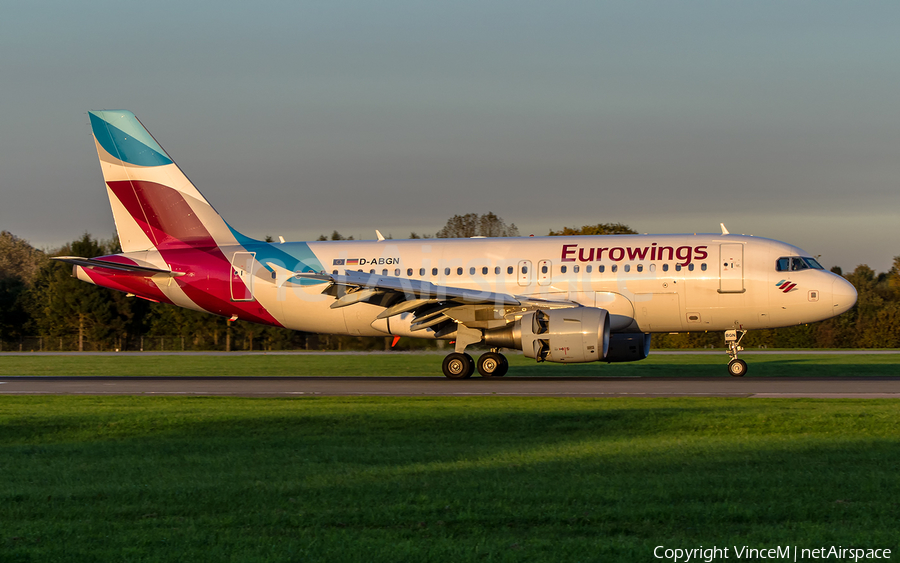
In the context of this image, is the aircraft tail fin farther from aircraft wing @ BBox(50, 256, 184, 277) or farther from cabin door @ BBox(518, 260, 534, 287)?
cabin door @ BBox(518, 260, 534, 287)

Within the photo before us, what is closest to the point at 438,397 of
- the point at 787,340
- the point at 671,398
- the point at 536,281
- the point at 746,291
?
the point at 671,398

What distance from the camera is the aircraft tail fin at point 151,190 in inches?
1187

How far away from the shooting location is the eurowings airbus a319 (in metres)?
25.5

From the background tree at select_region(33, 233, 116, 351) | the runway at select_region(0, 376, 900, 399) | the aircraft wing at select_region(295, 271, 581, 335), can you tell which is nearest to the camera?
the runway at select_region(0, 376, 900, 399)

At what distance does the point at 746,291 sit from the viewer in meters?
25.6

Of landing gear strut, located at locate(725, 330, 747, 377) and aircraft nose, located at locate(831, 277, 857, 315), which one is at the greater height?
aircraft nose, located at locate(831, 277, 857, 315)

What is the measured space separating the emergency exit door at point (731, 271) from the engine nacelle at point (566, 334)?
166 inches

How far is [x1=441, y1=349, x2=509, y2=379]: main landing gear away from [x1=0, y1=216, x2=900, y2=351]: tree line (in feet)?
58.7

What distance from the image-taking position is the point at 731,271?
25.7m

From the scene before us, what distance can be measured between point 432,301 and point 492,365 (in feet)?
10.3

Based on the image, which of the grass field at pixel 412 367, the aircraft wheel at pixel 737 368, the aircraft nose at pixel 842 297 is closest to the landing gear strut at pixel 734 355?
the aircraft wheel at pixel 737 368

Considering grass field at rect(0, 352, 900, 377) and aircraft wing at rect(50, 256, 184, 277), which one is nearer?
aircraft wing at rect(50, 256, 184, 277)

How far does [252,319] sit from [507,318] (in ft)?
31.6

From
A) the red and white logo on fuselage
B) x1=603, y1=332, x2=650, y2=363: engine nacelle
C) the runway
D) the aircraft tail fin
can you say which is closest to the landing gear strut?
the runway
